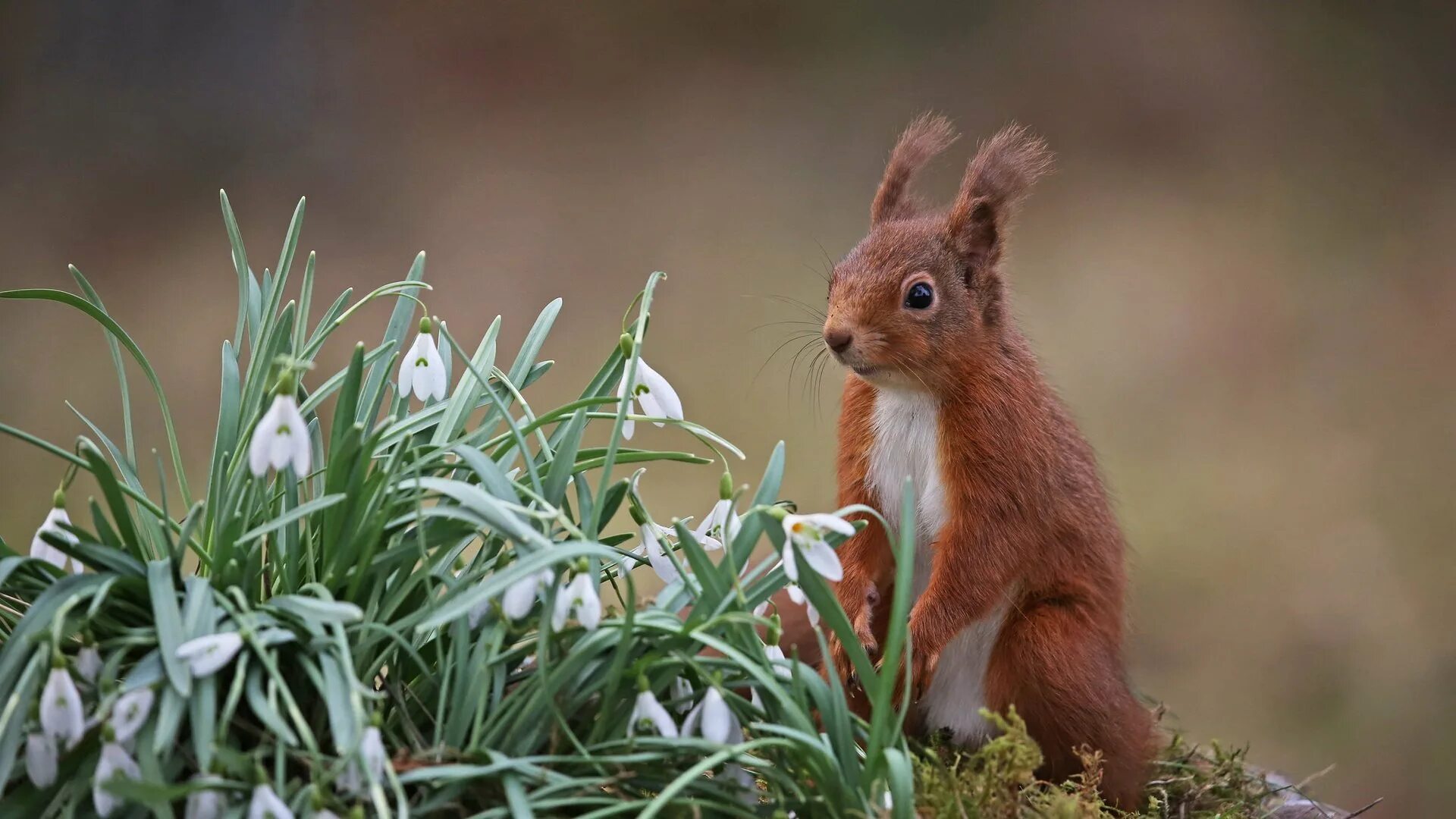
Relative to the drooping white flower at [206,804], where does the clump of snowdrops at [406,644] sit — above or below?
above

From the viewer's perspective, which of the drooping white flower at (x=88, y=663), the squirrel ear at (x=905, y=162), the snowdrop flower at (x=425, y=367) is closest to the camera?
the drooping white flower at (x=88, y=663)

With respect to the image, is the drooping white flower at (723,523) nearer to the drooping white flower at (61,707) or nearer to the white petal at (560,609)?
the white petal at (560,609)

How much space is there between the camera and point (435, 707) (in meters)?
1.32

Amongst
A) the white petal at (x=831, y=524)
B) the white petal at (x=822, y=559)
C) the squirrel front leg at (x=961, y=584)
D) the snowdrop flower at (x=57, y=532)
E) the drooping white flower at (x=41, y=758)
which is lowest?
the drooping white flower at (x=41, y=758)

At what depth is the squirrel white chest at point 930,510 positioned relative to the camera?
168cm

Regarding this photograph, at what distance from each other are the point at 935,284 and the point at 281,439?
0.88 meters

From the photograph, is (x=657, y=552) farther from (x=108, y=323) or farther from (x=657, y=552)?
(x=108, y=323)

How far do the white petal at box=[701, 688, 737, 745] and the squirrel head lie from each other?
1.80ft

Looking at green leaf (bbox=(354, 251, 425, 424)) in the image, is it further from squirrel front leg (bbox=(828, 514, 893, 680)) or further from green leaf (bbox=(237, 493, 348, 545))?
squirrel front leg (bbox=(828, 514, 893, 680))

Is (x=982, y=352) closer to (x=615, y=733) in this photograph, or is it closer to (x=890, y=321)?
(x=890, y=321)

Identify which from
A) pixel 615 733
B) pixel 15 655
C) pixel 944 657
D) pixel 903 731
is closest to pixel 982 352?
pixel 944 657

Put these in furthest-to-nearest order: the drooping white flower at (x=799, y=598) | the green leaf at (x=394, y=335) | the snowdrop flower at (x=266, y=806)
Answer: the green leaf at (x=394, y=335) → the drooping white flower at (x=799, y=598) → the snowdrop flower at (x=266, y=806)

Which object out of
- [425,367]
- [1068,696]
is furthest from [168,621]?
[1068,696]

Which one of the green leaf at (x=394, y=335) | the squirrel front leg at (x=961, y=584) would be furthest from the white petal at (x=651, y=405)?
the squirrel front leg at (x=961, y=584)
